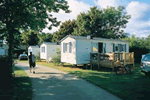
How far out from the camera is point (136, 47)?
23.7 m

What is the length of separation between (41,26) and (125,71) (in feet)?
25.8

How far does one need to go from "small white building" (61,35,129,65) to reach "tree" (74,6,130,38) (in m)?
14.8

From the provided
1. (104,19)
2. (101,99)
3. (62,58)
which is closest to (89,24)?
(104,19)

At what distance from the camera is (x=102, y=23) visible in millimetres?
35031

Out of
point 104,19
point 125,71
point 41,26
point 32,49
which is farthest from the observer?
point 104,19

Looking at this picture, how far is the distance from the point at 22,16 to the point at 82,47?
844 centimetres

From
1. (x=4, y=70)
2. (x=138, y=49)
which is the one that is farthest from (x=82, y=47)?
(x=138, y=49)

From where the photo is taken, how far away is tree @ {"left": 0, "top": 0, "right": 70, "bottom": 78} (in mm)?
7746

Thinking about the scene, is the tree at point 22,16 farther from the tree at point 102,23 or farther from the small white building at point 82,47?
the tree at point 102,23

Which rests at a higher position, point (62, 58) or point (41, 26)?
point (41, 26)

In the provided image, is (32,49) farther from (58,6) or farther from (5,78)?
(5,78)

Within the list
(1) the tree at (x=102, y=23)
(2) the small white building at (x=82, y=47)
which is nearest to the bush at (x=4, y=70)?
(2) the small white building at (x=82, y=47)

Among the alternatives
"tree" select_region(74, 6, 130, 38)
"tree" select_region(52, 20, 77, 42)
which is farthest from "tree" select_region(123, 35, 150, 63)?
"tree" select_region(52, 20, 77, 42)

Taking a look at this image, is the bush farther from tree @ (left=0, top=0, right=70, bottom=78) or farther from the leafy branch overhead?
the leafy branch overhead
